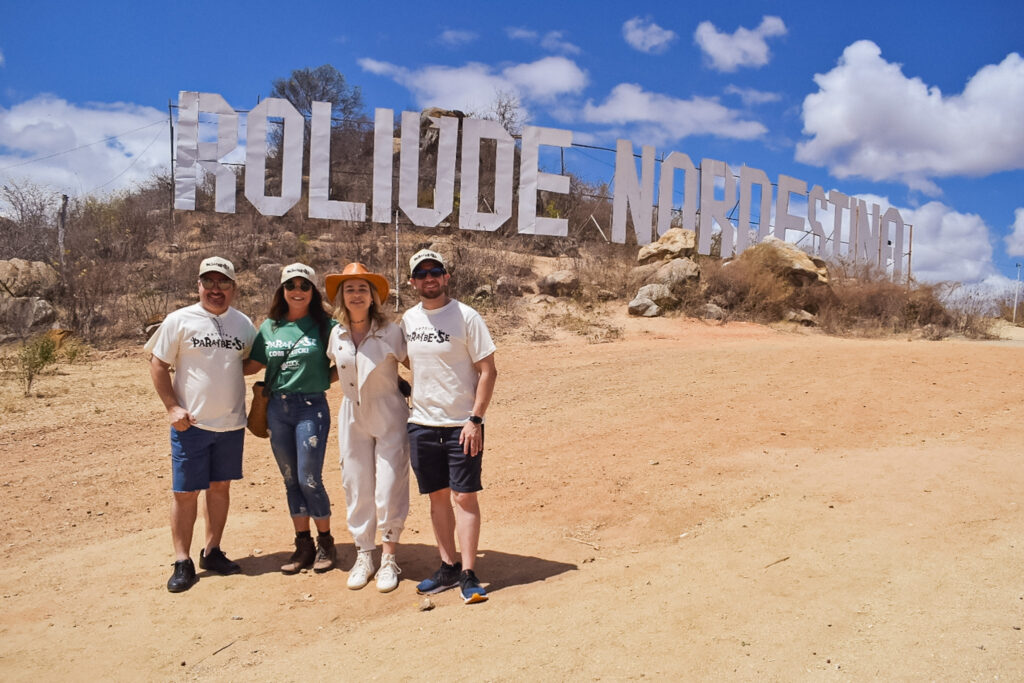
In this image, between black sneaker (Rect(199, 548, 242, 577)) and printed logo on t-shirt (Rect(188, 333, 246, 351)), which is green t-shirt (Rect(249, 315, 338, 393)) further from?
black sneaker (Rect(199, 548, 242, 577))

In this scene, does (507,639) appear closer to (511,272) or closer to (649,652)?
(649,652)

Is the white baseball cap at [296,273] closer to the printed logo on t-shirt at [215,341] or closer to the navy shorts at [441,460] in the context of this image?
the printed logo on t-shirt at [215,341]

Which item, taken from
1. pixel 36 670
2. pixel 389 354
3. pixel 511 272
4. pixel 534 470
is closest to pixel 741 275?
pixel 511 272

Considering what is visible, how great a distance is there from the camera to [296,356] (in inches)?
168

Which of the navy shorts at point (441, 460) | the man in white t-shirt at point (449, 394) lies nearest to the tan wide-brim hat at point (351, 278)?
the man in white t-shirt at point (449, 394)

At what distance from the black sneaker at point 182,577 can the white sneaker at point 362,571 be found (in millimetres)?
930

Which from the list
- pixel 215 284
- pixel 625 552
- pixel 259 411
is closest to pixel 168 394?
pixel 259 411

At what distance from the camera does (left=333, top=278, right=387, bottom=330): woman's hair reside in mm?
4133

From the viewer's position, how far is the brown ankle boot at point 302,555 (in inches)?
180

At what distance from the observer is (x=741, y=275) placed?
17.8 meters

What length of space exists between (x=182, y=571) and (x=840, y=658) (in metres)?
3.47

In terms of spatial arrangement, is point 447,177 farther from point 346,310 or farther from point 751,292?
point 346,310

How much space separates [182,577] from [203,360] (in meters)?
1.25

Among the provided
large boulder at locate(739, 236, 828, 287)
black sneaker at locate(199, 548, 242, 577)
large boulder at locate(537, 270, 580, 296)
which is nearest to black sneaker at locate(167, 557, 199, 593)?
black sneaker at locate(199, 548, 242, 577)
